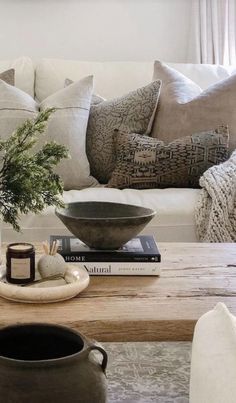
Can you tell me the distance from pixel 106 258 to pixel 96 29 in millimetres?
2389

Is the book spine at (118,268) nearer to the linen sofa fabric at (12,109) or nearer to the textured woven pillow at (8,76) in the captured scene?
the linen sofa fabric at (12,109)

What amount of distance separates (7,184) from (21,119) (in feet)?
4.25

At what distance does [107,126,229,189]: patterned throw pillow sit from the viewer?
249cm

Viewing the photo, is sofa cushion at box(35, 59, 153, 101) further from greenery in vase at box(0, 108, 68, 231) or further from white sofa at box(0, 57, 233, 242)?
greenery in vase at box(0, 108, 68, 231)

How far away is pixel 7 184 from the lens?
4.19ft

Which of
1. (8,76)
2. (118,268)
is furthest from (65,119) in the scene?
(118,268)

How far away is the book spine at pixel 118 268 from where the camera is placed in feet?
4.61

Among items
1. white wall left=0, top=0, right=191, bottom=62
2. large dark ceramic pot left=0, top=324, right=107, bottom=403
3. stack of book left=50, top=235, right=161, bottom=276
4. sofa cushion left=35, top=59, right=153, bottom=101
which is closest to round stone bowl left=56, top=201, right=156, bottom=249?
stack of book left=50, top=235, right=161, bottom=276

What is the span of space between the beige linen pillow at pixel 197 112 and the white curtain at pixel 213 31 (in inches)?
34.9

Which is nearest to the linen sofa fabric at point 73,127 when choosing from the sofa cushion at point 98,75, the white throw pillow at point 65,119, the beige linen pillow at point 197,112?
the white throw pillow at point 65,119

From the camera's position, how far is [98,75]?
2.92 meters

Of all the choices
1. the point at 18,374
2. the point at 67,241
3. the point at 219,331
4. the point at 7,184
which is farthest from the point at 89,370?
the point at 67,241

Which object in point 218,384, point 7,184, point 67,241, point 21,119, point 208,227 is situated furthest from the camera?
point 21,119

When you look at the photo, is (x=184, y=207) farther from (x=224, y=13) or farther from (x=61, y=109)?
(x=224, y=13)
